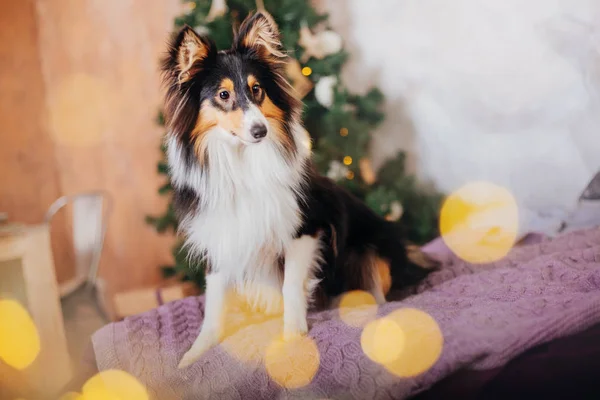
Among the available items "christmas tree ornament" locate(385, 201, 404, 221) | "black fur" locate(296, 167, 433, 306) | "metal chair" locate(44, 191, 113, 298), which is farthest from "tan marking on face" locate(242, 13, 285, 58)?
"metal chair" locate(44, 191, 113, 298)

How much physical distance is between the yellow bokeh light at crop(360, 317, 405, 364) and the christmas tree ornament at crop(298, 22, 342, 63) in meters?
1.87

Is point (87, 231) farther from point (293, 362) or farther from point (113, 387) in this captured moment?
point (293, 362)

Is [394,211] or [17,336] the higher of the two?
[394,211]

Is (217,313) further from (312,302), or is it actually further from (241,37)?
(241,37)

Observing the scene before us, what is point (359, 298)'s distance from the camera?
1.79m

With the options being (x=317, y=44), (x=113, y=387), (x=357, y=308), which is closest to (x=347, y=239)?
(x=357, y=308)

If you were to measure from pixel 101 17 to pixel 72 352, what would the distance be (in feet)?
8.42

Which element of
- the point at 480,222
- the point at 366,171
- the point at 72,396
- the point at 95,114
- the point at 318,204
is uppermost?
the point at 95,114

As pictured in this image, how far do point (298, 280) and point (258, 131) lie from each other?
1.60ft

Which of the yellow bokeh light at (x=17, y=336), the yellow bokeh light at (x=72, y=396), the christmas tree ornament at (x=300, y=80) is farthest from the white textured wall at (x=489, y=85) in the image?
the yellow bokeh light at (x=17, y=336)

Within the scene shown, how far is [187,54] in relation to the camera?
59.1 inches

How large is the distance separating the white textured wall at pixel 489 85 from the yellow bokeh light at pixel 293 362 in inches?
59.2

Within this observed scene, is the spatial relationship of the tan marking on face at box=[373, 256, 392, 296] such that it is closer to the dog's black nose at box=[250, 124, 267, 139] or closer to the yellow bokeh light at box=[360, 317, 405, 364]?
the yellow bokeh light at box=[360, 317, 405, 364]

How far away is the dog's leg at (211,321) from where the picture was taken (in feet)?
4.83
